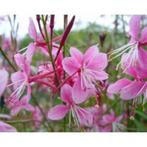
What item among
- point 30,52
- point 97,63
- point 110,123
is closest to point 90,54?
point 97,63

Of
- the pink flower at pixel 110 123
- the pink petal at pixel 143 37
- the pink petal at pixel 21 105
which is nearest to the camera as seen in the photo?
the pink petal at pixel 143 37

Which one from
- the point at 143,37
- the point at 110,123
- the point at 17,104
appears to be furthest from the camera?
the point at 110,123

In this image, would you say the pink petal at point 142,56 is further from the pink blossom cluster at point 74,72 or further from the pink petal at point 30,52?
the pink petal at point 30,52

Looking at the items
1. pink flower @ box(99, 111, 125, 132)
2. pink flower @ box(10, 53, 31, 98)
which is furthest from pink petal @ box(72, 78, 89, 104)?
pink flower @ box(99, 111, 125, 132)

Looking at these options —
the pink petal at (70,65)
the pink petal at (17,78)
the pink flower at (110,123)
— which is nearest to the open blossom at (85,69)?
the pink petal at (70,65)

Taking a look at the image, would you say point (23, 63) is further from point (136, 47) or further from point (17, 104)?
point (136, 47)
